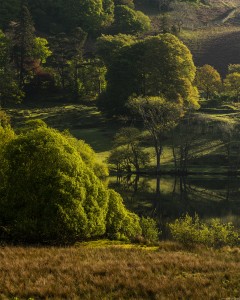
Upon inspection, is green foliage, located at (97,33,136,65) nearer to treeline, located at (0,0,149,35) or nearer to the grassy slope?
the grassy slope

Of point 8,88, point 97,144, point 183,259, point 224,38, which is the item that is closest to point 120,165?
point 97,144

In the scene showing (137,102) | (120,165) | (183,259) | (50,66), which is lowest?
(120,165)

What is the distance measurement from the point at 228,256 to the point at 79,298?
29.5ft

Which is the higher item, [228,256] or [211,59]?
[211,59]

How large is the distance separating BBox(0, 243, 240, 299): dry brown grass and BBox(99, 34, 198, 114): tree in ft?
191

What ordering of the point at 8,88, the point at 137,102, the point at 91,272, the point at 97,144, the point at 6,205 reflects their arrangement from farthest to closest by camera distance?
the point at 8,88 < the point at 97,144 < the point at 137,102 < the point at 6,205 < the point at 91,272

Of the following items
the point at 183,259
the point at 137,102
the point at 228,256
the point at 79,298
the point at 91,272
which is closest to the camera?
the point at 79,298

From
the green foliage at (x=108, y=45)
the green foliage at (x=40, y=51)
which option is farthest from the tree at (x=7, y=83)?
the green foliage at (x=108, y=45)

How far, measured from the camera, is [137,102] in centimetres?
6194

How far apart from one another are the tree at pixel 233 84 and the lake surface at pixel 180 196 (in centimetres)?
3461

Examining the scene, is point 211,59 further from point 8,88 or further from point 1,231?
point 1,231

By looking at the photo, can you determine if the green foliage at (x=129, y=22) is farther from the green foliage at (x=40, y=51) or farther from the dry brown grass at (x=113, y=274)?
the dry brown grass at (x=113, y=274)

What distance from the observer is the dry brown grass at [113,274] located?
13094 millimetres


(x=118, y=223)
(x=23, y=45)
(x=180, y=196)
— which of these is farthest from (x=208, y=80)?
(x=118, y=223)
